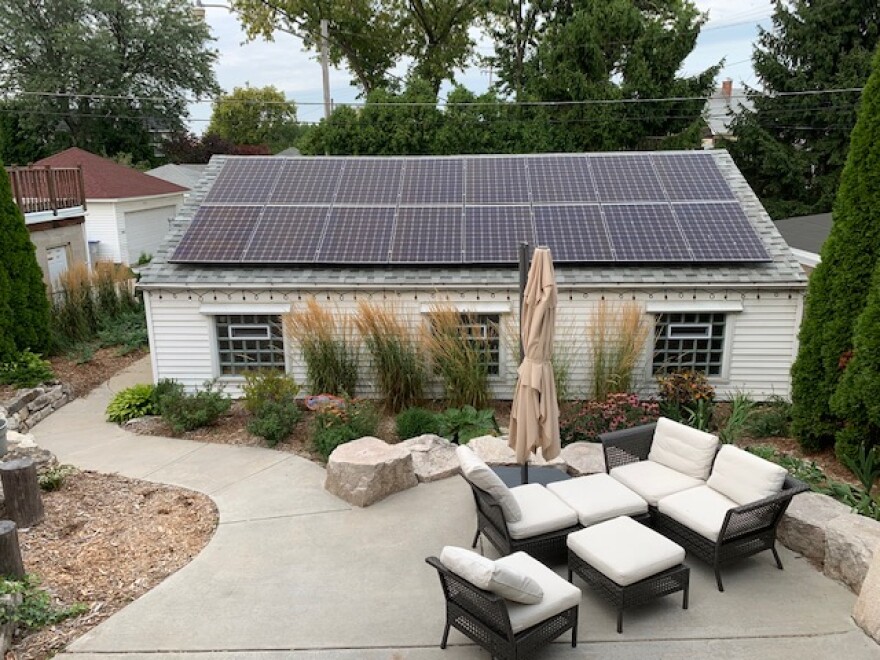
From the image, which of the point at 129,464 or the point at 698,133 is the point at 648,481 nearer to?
the point at 129,464

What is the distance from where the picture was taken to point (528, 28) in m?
26.4

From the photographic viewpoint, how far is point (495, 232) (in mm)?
10109

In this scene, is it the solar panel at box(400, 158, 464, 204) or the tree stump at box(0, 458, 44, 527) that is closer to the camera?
the tree stump at box(0, 458, 44, 527)

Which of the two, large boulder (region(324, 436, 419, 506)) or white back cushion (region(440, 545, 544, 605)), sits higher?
white back cushion (region(440, 545, 544, 605))

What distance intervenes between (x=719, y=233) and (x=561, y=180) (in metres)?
2.78

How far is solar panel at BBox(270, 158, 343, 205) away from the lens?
10977 mm

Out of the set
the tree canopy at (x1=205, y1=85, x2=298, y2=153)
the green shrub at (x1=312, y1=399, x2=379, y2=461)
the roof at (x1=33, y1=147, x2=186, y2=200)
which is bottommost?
the green shrub at (x1=312, y1=399, x2=379, y2=461)

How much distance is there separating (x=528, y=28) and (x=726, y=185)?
60.8ft

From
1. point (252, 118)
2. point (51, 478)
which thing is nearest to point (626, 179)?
point (51, 478)

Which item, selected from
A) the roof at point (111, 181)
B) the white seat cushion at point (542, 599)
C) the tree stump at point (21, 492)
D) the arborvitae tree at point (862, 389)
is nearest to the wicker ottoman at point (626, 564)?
the white seat cushion at point (542, 599)

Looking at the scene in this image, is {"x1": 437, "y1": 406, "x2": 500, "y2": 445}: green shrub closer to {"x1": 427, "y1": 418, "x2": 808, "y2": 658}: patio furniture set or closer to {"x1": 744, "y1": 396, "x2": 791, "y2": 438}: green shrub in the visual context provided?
{"x1": 427, "y1": 418, "x2": 808, "y2": 658}: patio furniture set

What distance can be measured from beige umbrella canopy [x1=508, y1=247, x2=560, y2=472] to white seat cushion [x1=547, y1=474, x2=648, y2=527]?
38 cm

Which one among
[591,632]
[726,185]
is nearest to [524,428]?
[591,632]

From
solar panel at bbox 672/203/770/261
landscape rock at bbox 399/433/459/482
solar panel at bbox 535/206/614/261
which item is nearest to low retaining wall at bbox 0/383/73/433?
landscape rock at bbox 399/433/459/482
